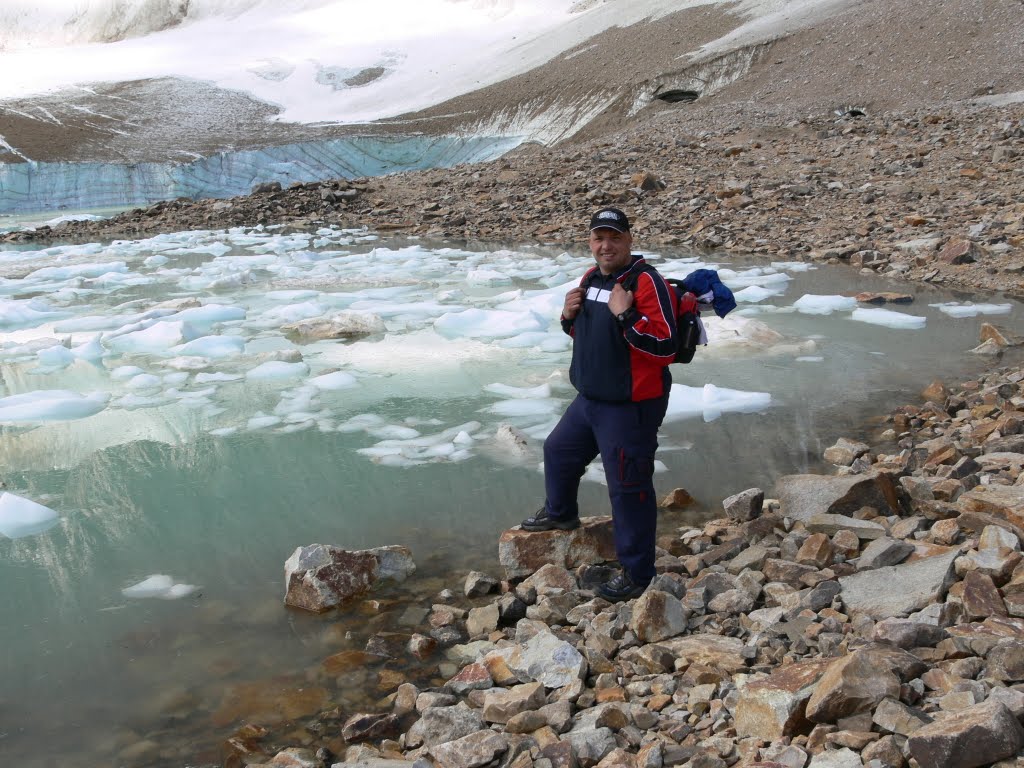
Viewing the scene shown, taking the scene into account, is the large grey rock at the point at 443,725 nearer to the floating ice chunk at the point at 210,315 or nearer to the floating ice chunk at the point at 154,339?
the floating ice chunk at the point at 154,339

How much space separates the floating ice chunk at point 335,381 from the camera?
5078 mm

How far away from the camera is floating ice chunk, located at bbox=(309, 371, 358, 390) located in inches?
200

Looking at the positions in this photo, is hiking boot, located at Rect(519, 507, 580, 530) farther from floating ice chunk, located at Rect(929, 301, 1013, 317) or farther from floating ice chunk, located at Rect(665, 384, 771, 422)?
floating ice chunk, located at Rect(929, 301, 1013, 317)

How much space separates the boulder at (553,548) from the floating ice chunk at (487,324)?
3270mm

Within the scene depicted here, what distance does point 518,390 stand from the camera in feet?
16.2

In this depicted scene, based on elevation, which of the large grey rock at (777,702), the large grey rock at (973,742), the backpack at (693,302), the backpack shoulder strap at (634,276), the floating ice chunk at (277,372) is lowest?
the large grey rock at (777,702)

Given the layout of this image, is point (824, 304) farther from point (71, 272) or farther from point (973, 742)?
point (71, 272)

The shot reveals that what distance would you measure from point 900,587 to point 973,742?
0.84 metres

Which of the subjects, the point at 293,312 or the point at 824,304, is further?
the point at 293,312

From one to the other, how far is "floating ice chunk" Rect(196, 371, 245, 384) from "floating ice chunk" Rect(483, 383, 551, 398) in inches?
60.6

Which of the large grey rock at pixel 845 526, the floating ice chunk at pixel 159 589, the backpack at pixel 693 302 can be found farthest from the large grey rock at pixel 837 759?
the floating ice chunk at pixel 159 589

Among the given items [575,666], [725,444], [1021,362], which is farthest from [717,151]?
[575,666]

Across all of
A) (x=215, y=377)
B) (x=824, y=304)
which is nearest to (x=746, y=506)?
(x=215, y=377)

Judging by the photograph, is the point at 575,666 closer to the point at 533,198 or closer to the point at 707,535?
the point at 707,535
